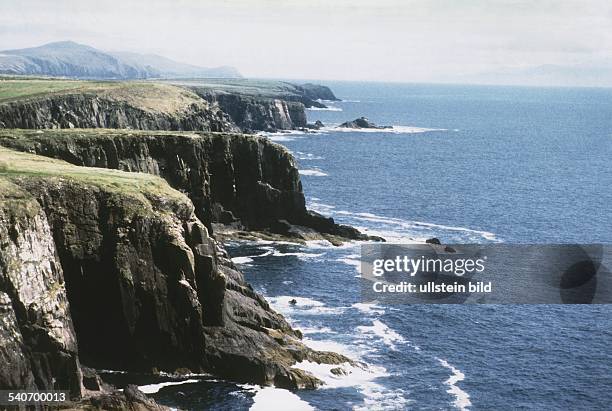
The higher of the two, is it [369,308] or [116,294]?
[116,294]

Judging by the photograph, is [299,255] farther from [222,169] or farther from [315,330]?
[315,330]

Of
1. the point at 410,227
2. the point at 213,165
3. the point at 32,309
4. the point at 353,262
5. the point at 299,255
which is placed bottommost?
the point at 353,262

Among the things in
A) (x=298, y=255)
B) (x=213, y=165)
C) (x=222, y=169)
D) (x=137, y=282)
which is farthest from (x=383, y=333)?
(x=213, y=165)

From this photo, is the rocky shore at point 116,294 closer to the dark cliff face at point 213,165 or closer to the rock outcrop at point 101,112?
the dark cliff face at point 213,165

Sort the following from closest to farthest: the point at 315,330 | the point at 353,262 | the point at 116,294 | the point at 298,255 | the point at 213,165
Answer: the point at 116,294
the point at 315,330
the point at 353,262
the point at 298,255
the point at 213,165

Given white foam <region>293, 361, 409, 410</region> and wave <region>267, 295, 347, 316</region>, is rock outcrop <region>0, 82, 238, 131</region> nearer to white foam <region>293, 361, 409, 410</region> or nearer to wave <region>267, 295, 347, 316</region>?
wave <region>267, 295, 347, 316</region>

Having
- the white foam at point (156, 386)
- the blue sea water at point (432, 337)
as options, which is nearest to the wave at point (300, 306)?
the blue sea water at point (432, 337)

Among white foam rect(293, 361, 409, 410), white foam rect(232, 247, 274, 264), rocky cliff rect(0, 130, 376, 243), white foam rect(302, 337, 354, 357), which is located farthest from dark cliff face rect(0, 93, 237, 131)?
white foam rect(293, 361, 409, 410)

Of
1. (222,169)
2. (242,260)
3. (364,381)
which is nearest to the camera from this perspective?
(364,381)
